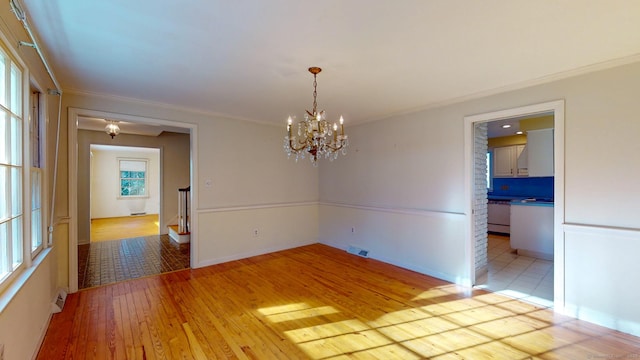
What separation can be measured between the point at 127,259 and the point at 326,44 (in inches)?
188

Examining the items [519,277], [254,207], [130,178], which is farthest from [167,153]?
[519,277]

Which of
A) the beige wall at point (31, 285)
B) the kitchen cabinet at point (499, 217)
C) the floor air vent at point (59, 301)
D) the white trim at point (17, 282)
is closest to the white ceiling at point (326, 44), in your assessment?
the beige wall at point (31, 285)

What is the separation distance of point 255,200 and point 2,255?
331 cm

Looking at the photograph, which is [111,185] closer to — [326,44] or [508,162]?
[326,44]

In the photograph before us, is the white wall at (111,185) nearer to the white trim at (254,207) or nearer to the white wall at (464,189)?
the white trim at (254,207)

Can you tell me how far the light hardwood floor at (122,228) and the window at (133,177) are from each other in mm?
900

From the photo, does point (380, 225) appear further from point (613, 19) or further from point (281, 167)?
point (613, 19)

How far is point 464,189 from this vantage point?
3.53 meters

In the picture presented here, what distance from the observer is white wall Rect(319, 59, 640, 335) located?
8.08 feet

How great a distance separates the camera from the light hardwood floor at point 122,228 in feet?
21.7

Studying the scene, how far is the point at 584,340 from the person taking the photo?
2.31 metres

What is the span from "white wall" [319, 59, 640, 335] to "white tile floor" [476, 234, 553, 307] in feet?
1.20

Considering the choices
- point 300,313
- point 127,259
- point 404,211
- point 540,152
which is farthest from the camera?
point 540,152

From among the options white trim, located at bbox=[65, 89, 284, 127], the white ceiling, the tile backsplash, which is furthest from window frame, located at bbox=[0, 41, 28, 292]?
the tile backsplash
